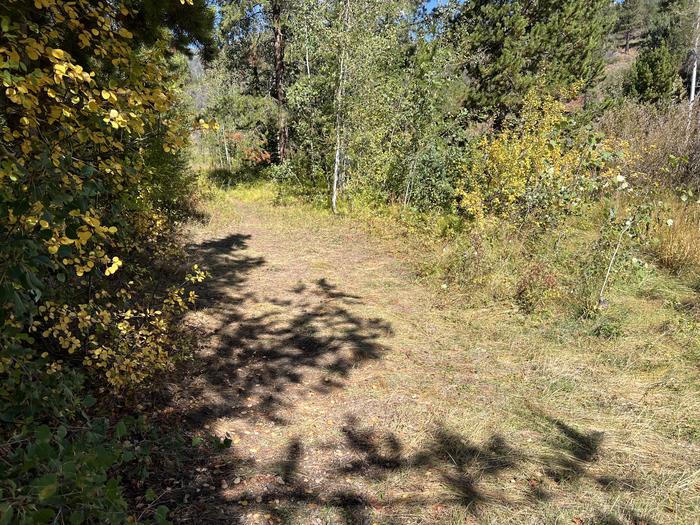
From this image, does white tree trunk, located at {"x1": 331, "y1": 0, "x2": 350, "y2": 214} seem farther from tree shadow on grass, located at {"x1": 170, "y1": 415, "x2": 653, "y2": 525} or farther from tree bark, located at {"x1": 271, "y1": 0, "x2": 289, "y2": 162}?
tree shadow on grass, located at {"x1": 170, "y1": 415, "x2": 653, "y2": 525}

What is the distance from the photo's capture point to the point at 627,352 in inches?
161

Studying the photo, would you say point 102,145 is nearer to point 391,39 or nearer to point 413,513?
point 413,513

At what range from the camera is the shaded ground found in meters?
2.50

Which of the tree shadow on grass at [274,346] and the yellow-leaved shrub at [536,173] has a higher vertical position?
the yellow-leaved shrub at [536,173]

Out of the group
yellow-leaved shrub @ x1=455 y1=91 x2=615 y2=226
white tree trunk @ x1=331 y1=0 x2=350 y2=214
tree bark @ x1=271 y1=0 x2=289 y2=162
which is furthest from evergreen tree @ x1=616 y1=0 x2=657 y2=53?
yellow-leaved shrub @ x1=455 y1=91 x2=615 y2=226

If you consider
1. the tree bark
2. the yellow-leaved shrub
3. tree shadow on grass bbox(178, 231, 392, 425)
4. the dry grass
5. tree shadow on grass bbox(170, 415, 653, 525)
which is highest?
the tree bark

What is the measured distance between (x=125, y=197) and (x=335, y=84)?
8.41m

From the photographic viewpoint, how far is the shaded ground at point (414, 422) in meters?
2.50

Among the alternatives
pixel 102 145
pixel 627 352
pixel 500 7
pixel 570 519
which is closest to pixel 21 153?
pixel 102 145

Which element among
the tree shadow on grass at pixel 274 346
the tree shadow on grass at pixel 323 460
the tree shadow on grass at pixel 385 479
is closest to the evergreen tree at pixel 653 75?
the tree shadow on grass at pixel 274 346

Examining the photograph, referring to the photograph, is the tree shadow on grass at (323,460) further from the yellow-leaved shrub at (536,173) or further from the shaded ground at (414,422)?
the yellow-leaved shrub at (536,173)

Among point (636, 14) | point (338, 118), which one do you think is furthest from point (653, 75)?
point (636, 14)

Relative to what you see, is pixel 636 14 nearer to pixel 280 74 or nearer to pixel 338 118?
pixel 280 74

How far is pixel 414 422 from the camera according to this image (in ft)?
10.7
